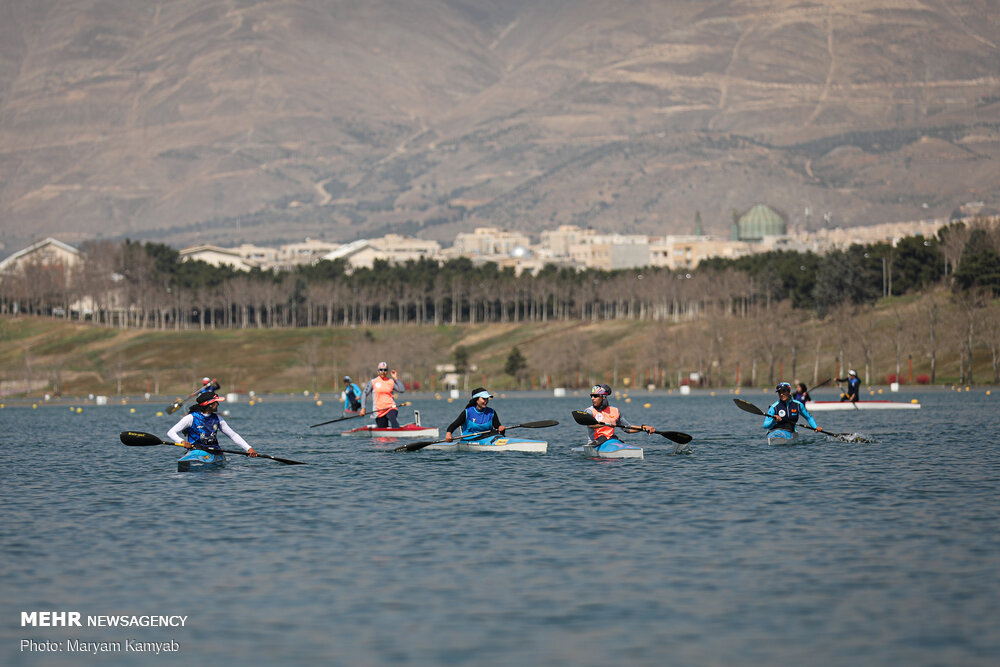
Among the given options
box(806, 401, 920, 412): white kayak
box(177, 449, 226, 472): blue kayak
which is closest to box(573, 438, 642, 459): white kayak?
box(177, 449, 226, 472): blue kayak

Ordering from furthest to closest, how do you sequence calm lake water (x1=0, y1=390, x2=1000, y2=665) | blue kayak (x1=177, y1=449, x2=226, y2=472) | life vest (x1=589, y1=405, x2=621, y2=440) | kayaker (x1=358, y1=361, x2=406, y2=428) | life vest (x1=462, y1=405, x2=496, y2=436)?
kayaker (x1=358, y1=361, x2=406, y2=428) < life vest (x1=462, y1=405, x2=496, y2=436) < life vest (x1=589, y1=405, x2=621, y2=440) < blue kayak (x1=177, y1=449, x2=226, y2=472) < calm lake water (x1=0, y1=390, x2=1000, y2=665)

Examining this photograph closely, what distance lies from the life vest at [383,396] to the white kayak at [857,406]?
35.8m

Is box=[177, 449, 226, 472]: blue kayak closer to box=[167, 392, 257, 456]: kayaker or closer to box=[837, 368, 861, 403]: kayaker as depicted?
box=[167, 392, 257, 456]: kayaker

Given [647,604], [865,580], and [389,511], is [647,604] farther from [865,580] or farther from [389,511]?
[389,511]

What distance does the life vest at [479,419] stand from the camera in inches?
2088

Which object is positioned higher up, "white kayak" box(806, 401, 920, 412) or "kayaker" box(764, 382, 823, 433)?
"kayaker" box(764, 382, 823, 433)

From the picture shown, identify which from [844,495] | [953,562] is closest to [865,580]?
[953,562]

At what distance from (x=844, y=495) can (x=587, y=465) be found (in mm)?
12150

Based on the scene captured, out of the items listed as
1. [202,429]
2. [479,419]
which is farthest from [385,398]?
[202,429]

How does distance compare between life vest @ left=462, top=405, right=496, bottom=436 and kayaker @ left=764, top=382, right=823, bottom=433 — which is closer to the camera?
life vest @ left=462, top=405, right=496, bottom=436

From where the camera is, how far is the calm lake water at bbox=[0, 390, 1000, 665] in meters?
21.8

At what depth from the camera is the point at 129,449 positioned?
64.4 metres

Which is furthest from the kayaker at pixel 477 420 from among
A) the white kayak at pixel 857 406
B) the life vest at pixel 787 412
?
the white kayak at pixel 857 406

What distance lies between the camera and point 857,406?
91000 mm
